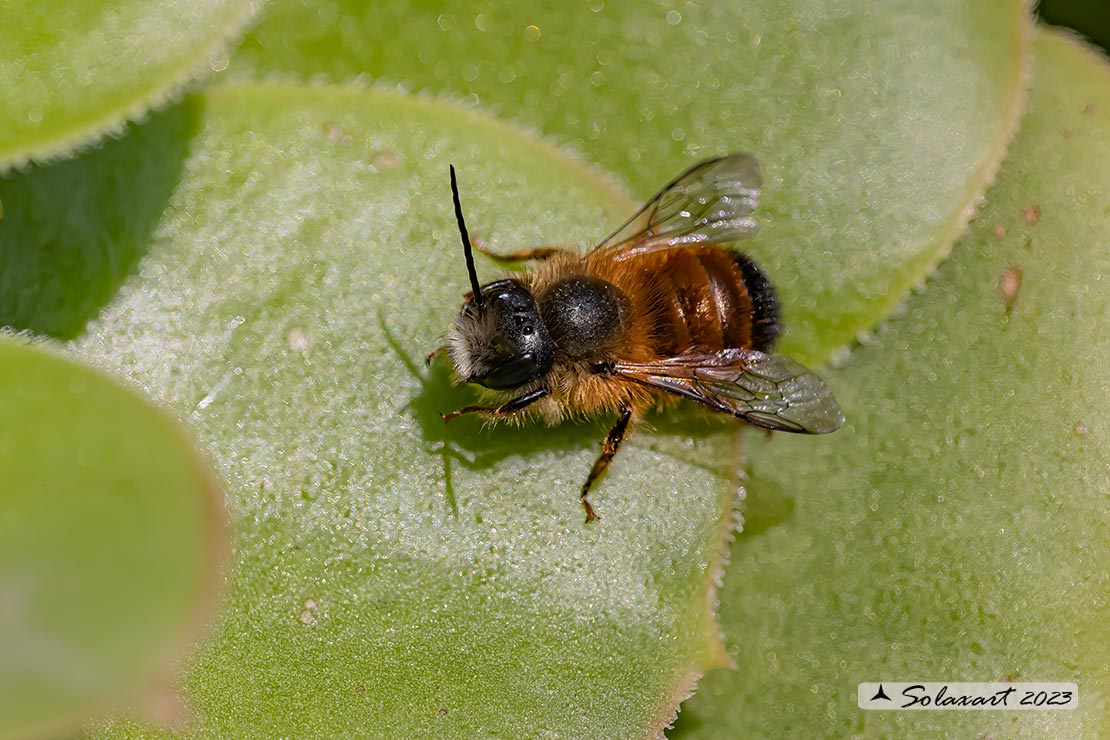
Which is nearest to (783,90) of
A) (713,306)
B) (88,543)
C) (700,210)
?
(700,210)

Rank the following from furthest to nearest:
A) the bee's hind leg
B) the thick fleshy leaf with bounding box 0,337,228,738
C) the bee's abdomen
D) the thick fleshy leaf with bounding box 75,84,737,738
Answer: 1. the bee's abdomen
2. the bee's hind leg
3. the thick fleshy leaf with bounding box 75,84,737,738
4. the thick fleshy leaf with bounding box 0,337,228,738

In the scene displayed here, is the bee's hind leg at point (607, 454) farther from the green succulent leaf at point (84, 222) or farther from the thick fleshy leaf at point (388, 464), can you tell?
the green succulent leaf at point (84, 222)

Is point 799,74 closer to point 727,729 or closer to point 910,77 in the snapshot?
point 910,77

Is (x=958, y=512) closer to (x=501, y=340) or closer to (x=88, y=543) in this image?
(x=501, y=340)

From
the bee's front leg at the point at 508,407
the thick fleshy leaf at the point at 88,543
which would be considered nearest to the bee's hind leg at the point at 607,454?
the bee's front leg at the point at 508,407

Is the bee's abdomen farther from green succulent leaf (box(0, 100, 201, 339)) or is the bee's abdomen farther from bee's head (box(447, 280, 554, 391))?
green succulent leaf (box(0, 100, 201, 339))

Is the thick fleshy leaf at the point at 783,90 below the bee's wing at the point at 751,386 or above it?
above

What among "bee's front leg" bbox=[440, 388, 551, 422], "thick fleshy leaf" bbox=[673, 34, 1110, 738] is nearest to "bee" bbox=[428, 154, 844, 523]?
"bee's front leg" bbox=[440, 388, 551, 422]

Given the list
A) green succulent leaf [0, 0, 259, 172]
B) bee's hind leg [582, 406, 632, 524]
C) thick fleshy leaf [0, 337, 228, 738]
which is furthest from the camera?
bee's hind leg [582, 406, 632, 524]
